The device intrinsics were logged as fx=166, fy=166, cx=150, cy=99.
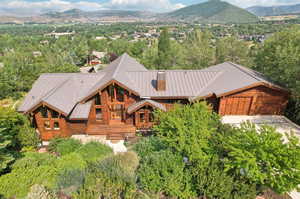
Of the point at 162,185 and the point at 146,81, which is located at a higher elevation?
the point at 146,81

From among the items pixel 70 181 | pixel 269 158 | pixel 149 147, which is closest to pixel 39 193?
pixel 70 181

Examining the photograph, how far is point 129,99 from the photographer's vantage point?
55.6 feet

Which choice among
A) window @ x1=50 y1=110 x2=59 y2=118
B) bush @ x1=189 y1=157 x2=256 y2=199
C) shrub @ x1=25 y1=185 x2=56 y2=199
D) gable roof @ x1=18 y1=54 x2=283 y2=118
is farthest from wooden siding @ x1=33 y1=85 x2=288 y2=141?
bush @ x1=189 y1=157 x2=256 y2=199

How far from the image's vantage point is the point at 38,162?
10812 millimetres

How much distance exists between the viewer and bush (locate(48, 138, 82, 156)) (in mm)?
13258

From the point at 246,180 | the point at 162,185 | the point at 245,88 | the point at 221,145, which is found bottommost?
the point at 162,185

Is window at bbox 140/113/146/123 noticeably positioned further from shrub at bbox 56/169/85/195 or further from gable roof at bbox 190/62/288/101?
shrub at bbox 56/169/85/195

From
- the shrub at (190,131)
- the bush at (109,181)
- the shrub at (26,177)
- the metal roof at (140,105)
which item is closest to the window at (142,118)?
the metal roof at (140,105)

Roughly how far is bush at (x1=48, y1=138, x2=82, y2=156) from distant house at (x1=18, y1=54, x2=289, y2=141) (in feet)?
4.23

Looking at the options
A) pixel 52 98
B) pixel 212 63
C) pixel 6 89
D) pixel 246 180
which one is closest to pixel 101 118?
pixel 52 98

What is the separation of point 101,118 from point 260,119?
53.7 ft

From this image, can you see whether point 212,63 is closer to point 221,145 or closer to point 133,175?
point 221,145

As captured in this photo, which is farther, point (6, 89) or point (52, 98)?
point (6, 89)

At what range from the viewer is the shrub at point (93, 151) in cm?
1216
